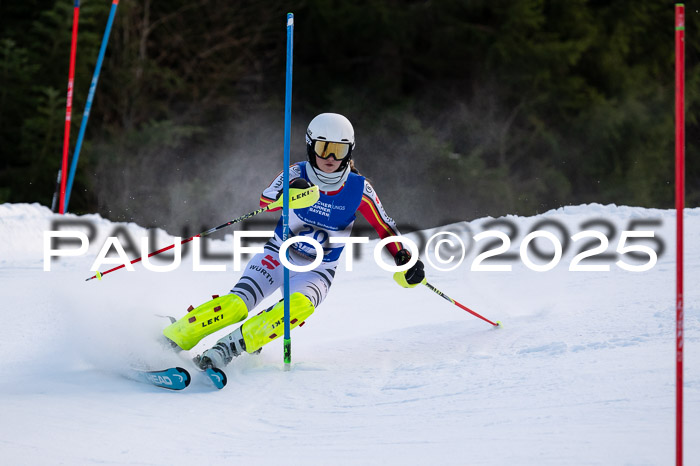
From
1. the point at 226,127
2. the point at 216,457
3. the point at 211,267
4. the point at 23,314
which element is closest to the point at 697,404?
the point at 216,457

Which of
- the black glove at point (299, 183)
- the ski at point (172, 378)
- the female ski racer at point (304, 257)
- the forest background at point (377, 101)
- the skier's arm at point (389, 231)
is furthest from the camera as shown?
the forest background at point (377, 101)

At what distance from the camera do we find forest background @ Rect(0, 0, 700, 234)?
14.7 metres

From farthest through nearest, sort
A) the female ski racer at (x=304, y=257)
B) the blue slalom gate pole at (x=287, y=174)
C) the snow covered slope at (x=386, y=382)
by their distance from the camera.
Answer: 1. the female ski racer at (x=304, y=257)
2. the blue slalom gate pole at (x=287, y=174)
3. the snow covered slope at (x=386, y=382)

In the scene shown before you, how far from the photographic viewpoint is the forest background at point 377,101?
1467cm

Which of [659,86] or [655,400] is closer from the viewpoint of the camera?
[655,400]

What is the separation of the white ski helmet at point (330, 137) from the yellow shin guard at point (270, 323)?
2.46 feet

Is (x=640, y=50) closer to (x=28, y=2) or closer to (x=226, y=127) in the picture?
(x=226, y=127)

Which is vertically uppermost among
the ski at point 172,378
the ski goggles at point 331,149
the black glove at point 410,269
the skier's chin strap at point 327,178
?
the ski goggles at point 331,149

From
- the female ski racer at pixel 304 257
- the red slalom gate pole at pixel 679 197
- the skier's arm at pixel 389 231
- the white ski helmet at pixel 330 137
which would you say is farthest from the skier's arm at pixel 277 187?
the red slalom gate pole at pixel 679 197

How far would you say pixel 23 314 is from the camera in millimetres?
5852

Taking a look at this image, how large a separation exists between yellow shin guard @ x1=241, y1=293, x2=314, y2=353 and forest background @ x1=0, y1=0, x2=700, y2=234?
10150mm

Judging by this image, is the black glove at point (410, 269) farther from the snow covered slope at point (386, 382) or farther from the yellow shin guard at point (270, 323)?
the yellow shin guard at point (270, 323)

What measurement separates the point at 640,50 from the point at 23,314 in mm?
14140
